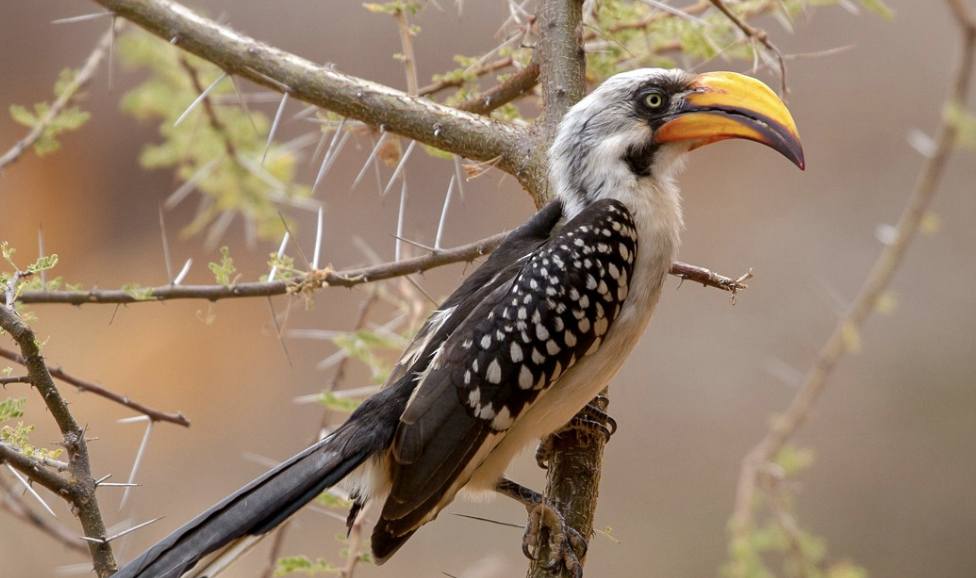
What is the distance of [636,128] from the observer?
8.30 ft

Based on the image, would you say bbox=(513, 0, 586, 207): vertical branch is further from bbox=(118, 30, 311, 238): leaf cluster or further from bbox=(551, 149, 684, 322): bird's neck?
bbox=(118, 30, 311, 238): leaf cluster

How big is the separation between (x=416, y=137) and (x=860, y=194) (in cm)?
608

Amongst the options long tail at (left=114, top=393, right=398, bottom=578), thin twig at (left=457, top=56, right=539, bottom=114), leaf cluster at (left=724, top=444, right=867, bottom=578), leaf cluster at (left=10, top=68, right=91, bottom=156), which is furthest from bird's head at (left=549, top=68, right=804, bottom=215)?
leaf cluster at (left=10, top=68, right=91, bottom=156)

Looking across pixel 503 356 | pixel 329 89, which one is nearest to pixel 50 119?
pixel 329 89

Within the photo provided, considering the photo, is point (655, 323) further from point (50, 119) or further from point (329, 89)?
point (50, 119)

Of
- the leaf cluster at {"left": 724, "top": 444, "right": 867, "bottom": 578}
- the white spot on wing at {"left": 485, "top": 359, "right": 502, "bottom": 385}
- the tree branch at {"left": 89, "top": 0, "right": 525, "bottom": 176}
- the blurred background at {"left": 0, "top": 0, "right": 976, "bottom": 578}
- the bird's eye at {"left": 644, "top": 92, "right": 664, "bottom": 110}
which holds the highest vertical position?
the blurred background at {"left": 0, "top": 0, "right": 976, "bottom": 578}

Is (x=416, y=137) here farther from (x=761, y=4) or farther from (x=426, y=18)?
(x=426, y=18)

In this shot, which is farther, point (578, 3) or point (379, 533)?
point (578, 3)

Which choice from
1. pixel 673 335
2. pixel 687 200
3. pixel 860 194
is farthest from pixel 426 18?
pixel 860 194

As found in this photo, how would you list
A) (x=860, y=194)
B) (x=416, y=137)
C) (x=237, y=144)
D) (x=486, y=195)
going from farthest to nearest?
(x=486, y=195) → (x=860, y=194) → (x=237, y=144) → (x=416, y=137)

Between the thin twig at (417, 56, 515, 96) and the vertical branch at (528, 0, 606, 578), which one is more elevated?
the thin twig at (417, 56, 515, 96)

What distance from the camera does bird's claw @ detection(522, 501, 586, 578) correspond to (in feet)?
6.75

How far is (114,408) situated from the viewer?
793cm

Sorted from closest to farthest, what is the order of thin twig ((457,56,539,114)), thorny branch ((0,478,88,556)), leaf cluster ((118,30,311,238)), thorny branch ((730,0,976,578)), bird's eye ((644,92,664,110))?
thorny branch ((0,478,88,556)), thorny branch ((730,0,976,578)), bird's eye ((644,92,664,110)), thin twig ((457,56,539,114)), leaf cluster ((118,30,311,238))
